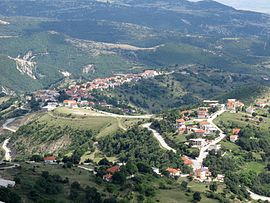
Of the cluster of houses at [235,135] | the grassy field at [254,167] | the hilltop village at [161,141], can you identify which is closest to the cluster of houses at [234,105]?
the hilltop village at [161,141]

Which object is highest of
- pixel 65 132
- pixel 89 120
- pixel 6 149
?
pixel 89 120

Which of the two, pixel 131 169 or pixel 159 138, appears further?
pixel 159 138

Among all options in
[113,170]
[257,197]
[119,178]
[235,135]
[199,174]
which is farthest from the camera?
[235,135]

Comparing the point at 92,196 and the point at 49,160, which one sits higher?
the point at 92,196

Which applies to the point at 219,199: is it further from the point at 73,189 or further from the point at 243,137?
the point at 243,137

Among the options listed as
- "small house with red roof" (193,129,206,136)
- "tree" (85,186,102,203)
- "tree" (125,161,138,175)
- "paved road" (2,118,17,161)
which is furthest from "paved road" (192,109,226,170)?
"paved road" (2,118,17,161)

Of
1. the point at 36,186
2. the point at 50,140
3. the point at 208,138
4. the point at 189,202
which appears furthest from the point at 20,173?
the point at 50,140

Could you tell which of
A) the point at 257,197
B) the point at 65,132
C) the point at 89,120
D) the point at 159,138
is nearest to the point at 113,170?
the point at 257,197

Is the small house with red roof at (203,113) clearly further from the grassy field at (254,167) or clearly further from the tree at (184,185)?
the tree at (184,185)

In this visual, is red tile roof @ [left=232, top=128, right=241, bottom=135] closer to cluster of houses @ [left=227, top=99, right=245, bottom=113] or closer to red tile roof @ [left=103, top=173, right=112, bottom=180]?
cluster of houses @ [left=227, top=99, right=245, bottom=113]

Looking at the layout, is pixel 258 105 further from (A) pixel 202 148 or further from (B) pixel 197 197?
(B) pixel 197 197

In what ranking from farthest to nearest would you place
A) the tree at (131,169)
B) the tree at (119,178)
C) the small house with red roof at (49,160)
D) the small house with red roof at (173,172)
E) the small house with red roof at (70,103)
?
the small house with red roof at (70,103), the small house with red roof at (173,172), the small house with red roof at (49,160), the tree at (131,169), the tree at (119,178)

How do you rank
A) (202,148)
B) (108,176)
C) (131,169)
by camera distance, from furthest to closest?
(202,148) < (131,169) < (108,176)
